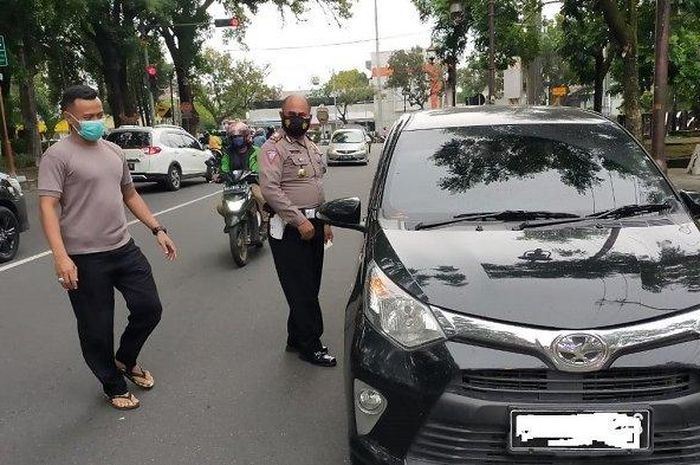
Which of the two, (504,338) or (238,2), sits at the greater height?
(238,2)

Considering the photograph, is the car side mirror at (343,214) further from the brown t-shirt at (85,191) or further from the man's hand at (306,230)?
the brown t-shirt at (85,191)

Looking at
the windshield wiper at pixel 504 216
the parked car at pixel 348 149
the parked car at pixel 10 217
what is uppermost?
the windshield wiper at pixel 504 216

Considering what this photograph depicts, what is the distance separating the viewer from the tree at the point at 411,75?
65625 mm

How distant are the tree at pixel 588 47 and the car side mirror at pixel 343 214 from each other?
14.6 m

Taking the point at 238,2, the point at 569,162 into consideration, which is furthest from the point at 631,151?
the point at 238,2

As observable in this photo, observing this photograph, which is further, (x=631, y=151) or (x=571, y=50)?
(x=571, y=50)

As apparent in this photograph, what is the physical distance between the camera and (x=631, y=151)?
12.2ft

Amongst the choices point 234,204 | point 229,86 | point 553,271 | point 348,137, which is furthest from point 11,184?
point 229,86

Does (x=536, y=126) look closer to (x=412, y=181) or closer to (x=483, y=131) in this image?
(x=483, y=131)

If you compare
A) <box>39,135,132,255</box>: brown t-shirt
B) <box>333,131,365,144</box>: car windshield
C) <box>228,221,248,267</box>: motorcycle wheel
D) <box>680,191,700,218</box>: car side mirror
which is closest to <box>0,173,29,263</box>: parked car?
<box>228,221,248,267</box>: motorcycle wheel

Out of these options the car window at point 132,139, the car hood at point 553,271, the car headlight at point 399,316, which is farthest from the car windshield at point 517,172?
the car window at point 132,139

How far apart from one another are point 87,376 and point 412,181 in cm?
250

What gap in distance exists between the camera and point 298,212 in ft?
13.5

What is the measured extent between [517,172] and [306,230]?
1.30m
